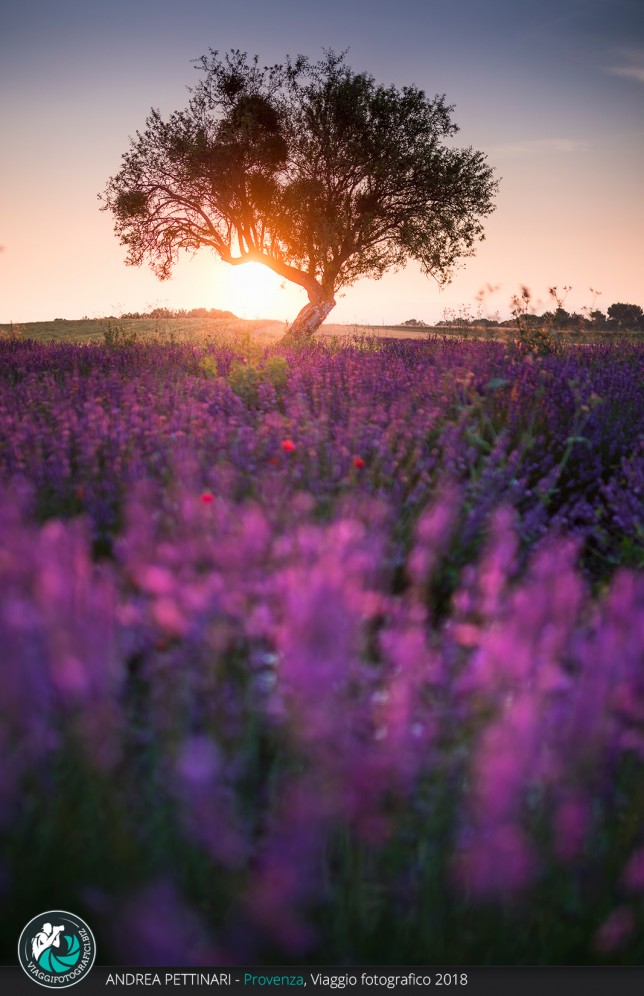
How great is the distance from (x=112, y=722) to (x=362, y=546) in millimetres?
989

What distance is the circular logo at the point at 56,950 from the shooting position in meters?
1.09

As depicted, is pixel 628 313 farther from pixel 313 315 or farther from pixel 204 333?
pixel 204 333

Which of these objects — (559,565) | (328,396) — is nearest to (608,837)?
(559,565)

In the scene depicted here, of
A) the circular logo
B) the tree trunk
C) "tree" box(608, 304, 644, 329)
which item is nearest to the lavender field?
the circular logo

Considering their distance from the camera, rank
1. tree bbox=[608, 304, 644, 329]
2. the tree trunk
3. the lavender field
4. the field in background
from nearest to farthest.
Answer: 1. the lavender field
2. the field in background
3. the tree trunk
4. tree bbox=[608, 304, 644, 329]

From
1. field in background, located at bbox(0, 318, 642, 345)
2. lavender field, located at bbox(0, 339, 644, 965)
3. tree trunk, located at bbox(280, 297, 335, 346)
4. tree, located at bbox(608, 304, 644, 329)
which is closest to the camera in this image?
lavender field, located at bbox(0, 339, 644, 965)

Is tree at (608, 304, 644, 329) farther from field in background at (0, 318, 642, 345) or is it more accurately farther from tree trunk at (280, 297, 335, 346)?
tree trunk at (280, 297, 335, 346)

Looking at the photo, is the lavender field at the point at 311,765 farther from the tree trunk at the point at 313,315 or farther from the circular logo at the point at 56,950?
the tree trunk at the point at 313,315

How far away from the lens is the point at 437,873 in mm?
1293

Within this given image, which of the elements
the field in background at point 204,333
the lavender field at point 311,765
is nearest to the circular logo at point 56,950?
the lavender field at point 311,765

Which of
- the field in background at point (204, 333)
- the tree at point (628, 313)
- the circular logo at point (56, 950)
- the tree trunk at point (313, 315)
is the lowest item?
the circular logo at point (56, 950)

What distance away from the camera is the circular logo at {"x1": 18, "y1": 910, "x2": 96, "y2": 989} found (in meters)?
1.09

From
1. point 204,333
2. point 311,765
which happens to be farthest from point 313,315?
point 311,765

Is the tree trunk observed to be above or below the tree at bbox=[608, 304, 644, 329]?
below
